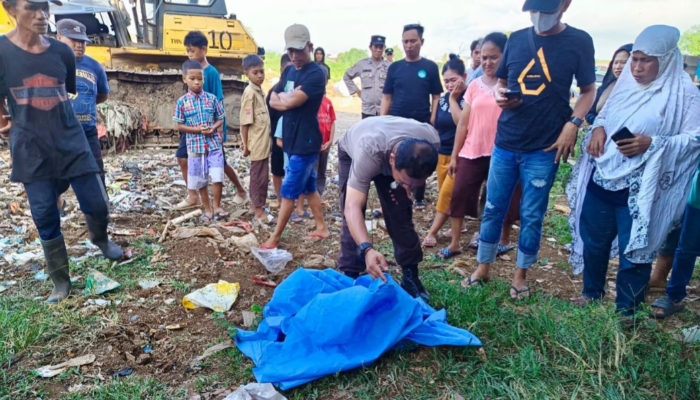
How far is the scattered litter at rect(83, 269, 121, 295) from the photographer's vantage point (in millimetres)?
3346

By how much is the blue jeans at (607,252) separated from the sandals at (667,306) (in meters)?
0.37

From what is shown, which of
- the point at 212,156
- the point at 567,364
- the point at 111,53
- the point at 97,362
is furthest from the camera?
the point at 111,53

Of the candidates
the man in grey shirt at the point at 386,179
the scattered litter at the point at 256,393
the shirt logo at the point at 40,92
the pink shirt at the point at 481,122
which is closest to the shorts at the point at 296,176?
the man in grey shirt at the point at 386,179

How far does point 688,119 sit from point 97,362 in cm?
342

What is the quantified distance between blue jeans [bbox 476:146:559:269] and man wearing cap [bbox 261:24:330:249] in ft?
5.23

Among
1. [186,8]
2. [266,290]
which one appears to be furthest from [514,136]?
[186,8]

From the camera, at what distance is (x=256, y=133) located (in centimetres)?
513

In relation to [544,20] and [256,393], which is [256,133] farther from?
[256,393]

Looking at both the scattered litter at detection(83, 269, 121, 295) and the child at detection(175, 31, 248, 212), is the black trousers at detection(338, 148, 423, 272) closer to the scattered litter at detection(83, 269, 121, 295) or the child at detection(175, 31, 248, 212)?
the scattered litter at detection(83, 269, 121, 295)

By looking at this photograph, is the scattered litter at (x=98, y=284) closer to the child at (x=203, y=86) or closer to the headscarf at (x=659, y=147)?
the child at (x=203, y=86)

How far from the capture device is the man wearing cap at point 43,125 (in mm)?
2979

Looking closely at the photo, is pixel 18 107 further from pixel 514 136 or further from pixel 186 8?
pixel 186 8

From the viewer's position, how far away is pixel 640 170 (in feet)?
8.89

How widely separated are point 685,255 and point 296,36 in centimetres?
322
